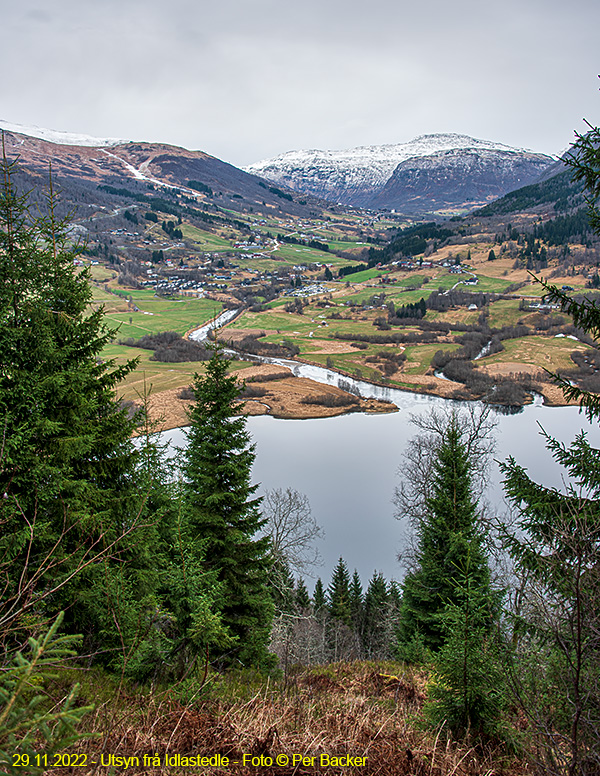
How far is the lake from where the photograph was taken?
22.4 metres

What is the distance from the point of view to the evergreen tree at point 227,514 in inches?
275

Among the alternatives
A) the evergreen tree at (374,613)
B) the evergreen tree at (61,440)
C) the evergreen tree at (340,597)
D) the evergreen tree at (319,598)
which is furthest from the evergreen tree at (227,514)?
the evergreen tree at (374,613)

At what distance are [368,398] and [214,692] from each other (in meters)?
39.2

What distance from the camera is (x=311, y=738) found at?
2727 millimetres

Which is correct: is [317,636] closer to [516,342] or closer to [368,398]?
[368,398]

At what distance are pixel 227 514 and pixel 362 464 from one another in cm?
2383

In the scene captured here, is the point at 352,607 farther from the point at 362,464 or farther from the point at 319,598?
the point at 362,464

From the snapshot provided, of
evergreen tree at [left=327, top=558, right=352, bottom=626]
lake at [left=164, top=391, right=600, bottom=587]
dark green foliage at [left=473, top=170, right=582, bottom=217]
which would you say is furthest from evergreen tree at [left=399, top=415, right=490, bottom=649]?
dark green foliage at [left=473, top=170, right=582, bottom=217]

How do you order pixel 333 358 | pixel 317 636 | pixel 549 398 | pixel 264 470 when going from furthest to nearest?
pixel 333 358 < pixel 549 398 < pixel 264 470 < pixel 317 636

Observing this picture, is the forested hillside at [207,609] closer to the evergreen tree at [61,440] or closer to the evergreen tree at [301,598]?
the evergreen tree at [61,440]

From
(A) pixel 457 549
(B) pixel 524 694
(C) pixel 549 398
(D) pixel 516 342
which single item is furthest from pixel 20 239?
(D) pixel 516 342

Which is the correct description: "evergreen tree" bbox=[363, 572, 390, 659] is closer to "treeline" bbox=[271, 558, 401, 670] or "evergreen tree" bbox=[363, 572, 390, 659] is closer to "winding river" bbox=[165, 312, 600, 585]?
"treeline" bbox=[271, 558, 401, 670]

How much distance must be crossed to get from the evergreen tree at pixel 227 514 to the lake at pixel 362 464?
11.2 m

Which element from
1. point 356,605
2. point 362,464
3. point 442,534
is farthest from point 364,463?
point 442,534
